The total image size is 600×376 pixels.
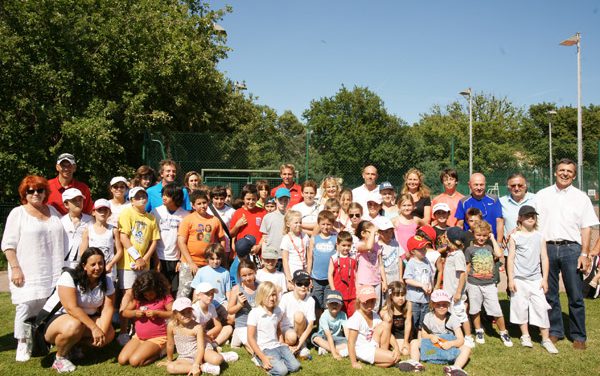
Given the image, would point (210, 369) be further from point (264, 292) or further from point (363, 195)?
point (363, 195)

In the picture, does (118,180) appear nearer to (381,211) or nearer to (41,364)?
(41,364)

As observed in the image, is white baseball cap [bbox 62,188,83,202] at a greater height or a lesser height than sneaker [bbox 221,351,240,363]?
greater

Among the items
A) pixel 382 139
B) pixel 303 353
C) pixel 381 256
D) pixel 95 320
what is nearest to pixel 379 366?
pixel 303 353

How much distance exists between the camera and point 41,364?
4441 mm

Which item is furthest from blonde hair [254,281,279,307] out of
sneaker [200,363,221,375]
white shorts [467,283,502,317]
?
white shorts [467,283,502,317]

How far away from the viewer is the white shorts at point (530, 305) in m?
5.11

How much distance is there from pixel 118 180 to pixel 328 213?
98.9 inches

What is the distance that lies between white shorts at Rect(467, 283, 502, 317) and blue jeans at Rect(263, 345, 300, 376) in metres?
2.19

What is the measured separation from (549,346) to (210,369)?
3579 mm

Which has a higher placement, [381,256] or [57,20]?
[57,20]

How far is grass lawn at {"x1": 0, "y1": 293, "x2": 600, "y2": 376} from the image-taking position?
4310 mm

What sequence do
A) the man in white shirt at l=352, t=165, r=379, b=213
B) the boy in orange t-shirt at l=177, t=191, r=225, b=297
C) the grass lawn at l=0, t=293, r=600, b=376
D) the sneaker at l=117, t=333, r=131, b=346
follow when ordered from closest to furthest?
the grass lawn at l=0, t=293, r=600, b=376
the sneaker at l=117, t=333, r=131, b=346
the boy in orange t-shirt at l=177, t=191, r=225, b=297
the man in white shirt at l=352, t=165, r=379, b=213

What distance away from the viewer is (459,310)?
5051 mm

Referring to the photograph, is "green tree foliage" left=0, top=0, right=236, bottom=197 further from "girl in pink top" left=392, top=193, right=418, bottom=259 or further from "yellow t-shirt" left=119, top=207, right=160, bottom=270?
"girl in pink top" left=392, top=193, right=418, bottom=259
